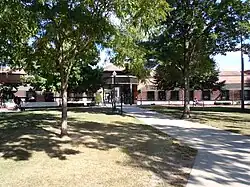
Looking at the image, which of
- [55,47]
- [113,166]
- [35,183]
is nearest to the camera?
[35,183]

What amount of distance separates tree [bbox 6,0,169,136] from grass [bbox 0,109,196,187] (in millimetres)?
1347

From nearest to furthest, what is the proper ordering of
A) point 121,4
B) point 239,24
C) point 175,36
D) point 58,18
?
point 121,4 → point 58,18 → point 239,24 → point 175,36

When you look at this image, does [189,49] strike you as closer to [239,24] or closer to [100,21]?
[239,24]

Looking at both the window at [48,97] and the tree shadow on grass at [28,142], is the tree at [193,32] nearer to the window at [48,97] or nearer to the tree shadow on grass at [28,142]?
the tree shadow on grass at [28,142]

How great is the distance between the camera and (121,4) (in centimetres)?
952

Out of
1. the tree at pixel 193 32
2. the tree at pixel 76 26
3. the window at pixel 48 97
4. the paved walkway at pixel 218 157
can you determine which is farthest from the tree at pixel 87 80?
the tree at pixel 76 26

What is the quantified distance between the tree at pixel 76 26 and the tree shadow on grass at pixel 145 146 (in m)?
1.38

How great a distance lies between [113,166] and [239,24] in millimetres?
15505

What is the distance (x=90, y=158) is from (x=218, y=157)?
3240 mm

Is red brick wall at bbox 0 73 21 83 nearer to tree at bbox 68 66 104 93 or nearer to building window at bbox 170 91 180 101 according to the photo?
tree at bbox 68 66 104 93

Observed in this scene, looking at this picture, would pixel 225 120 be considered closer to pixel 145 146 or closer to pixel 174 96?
pixel 145 146

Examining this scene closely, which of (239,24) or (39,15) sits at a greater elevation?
(239,24)

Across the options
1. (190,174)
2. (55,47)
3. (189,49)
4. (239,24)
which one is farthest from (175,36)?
(190,174)

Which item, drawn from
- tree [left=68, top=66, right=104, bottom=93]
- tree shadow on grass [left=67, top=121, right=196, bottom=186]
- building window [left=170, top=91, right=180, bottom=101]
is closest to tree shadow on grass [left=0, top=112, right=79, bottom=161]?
tree shadow on grass [left=67, top=121, right=196, bottom=186]
